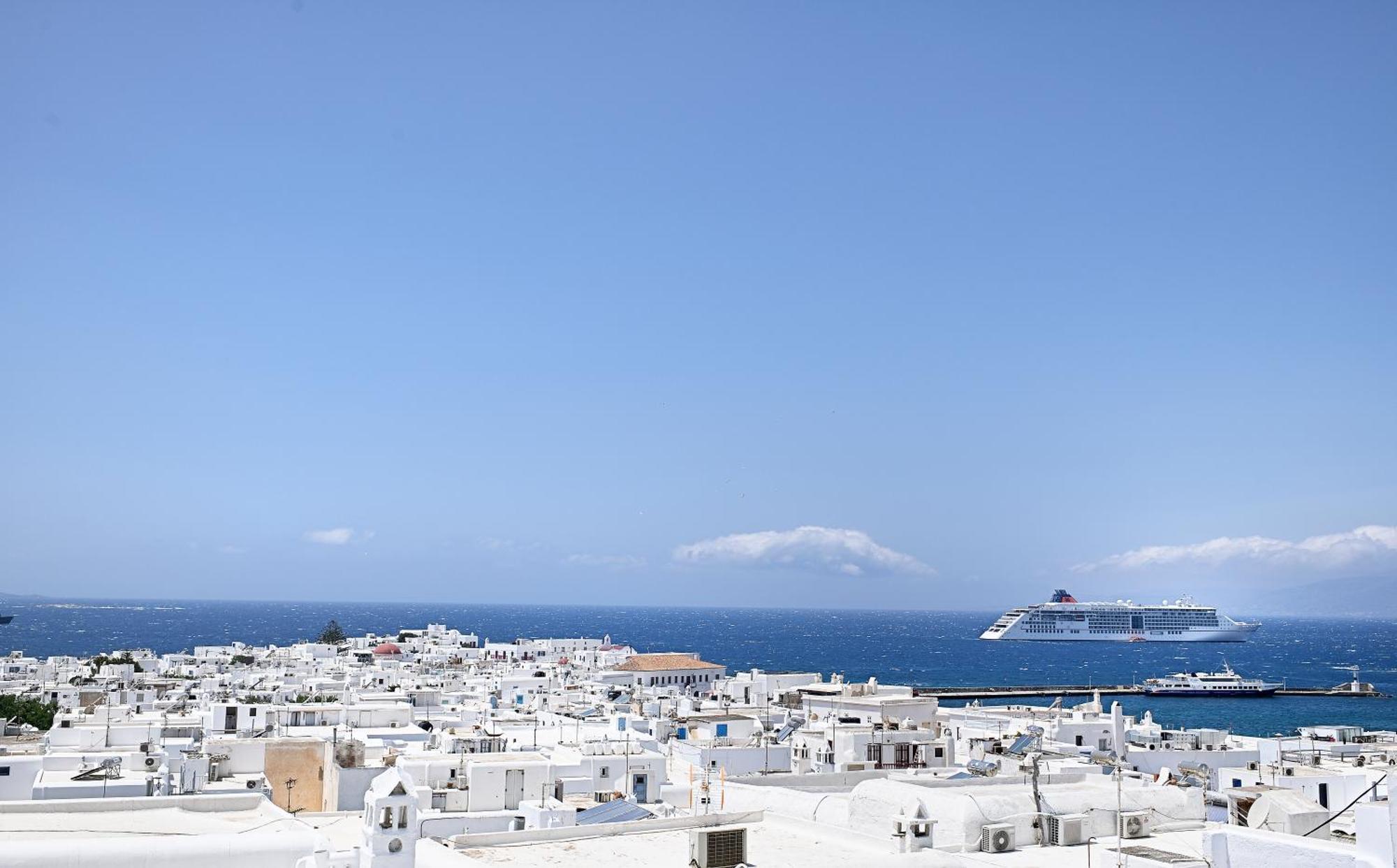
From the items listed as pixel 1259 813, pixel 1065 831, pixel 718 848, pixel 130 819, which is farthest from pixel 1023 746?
pixel 130 819

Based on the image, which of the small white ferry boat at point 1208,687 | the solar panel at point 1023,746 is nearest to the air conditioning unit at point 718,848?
the solar panel at point 1023,746

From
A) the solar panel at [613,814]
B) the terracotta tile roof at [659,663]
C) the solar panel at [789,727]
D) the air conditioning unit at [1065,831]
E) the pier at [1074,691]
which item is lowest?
the pier at [1074,691]

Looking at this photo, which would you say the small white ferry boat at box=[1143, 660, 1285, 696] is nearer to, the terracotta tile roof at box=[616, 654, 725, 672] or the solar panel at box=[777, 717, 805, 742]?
the terracotta tile roof at box=[616, 654, 725, 672]

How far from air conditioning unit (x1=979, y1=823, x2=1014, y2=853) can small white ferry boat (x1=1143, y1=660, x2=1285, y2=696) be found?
110m

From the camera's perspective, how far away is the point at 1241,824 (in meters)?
16.8

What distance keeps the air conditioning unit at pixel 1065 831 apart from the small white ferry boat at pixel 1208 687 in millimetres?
109107

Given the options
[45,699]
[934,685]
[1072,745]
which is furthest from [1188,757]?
[934,685]

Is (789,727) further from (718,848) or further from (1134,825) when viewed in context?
(718,848)

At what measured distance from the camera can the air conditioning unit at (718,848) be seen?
40.3 feet

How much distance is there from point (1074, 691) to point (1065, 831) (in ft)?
348

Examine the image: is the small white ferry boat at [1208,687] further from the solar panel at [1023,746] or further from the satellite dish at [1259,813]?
the satellite dish at [1259,813]

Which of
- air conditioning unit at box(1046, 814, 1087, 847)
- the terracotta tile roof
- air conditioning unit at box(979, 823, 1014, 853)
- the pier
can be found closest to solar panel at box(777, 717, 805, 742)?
air conditioning unit at box(1046, 814, 1087, 847)

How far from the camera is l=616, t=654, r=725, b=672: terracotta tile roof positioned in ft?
244

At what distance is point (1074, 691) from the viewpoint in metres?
116
